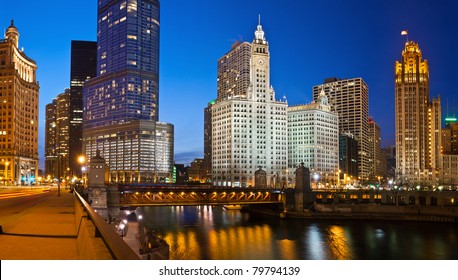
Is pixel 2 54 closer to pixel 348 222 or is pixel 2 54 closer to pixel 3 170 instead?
pixel 3 170

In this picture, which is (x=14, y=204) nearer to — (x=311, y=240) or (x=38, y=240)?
(x=38, y=240)

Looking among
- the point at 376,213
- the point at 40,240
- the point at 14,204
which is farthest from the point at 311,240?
the point at 40,240

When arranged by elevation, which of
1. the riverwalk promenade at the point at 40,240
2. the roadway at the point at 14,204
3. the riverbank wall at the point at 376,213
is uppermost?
the riverwalk promenade at the point at 40,240

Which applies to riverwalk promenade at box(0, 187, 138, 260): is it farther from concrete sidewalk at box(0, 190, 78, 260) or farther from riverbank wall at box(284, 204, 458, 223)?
riverbank wall at box(284, 204, 458, 223)

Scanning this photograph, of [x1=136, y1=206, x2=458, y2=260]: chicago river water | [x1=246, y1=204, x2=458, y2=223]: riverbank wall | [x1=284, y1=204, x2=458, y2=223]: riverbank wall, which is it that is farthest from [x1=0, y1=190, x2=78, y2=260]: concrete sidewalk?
[x1=284, y1=204, x2=458, y2=223]: riverbank wall

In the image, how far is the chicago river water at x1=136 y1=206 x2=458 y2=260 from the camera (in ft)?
194

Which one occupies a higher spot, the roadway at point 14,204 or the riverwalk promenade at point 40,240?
the riverwalk promenade at point 40,240

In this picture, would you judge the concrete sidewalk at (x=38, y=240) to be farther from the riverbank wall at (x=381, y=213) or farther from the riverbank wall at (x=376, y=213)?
the riverbank wall at (x=381, y=213)

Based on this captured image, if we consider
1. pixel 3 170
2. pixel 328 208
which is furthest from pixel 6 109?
pixel 328 208

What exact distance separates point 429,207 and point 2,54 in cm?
17210

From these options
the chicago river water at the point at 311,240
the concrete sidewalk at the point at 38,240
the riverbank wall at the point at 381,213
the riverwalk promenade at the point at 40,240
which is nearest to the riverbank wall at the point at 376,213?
the riverbank wall at the point at 381,213

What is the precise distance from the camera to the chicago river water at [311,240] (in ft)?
194

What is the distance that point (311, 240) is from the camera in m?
73.5
